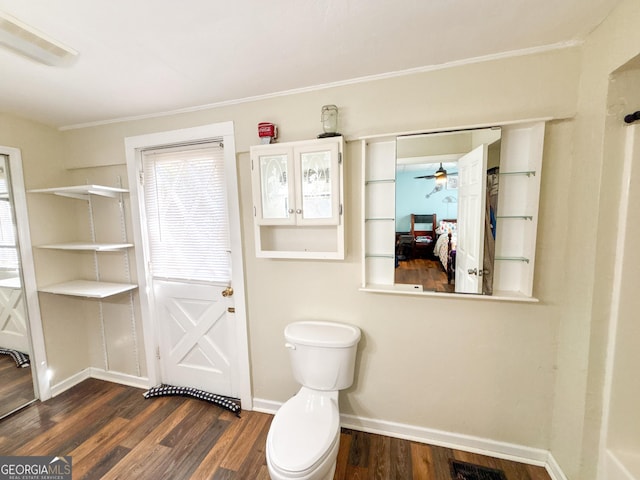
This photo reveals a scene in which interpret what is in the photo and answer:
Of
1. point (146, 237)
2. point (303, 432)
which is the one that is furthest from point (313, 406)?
point (146, 237)

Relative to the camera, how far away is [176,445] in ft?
5.56

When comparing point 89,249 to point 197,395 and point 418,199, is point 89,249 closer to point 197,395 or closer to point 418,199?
point 197,395

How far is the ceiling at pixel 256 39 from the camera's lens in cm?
100

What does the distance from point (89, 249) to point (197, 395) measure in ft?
4.69

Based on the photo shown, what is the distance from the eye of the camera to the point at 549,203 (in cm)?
137

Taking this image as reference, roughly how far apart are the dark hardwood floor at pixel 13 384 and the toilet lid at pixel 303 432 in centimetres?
226

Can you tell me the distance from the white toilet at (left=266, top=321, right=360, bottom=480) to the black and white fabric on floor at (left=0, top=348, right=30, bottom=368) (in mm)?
2282

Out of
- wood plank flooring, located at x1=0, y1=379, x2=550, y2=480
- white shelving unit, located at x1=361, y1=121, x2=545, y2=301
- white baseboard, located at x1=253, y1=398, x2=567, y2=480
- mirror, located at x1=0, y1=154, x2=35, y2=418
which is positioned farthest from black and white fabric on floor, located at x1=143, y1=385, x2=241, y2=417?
white shelving unit, located at x1=361, y1=121, x2=545, y2=301

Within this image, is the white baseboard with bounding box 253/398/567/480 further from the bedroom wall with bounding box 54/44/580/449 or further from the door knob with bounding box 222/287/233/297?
the door knob with bounding box 222/287/233/297

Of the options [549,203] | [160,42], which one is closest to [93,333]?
[160,42]

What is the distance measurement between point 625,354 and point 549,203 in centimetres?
73

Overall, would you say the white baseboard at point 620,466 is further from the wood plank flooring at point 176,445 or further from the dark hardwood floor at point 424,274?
the dark hardwood floor at point 424,274

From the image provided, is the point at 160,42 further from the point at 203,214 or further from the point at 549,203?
the point at 549,203

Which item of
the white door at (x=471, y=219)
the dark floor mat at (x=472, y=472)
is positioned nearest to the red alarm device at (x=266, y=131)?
the white door at (x=471, y=219)
